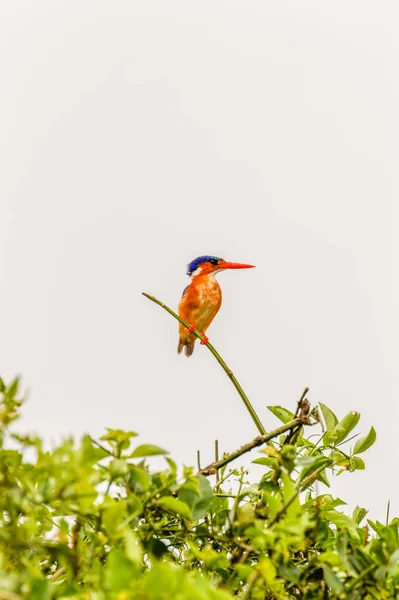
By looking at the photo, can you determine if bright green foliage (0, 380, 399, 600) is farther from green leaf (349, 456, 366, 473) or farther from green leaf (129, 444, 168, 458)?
green leaf (349, 456, 366, 473)

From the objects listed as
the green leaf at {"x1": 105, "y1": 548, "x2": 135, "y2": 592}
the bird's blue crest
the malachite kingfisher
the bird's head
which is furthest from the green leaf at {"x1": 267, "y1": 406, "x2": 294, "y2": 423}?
the bird's blue crest

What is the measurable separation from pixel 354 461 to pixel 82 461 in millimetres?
795

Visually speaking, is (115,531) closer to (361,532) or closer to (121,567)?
(121,567)

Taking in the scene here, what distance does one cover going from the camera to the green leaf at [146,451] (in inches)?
36.8

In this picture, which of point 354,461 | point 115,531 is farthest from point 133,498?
point 354,461

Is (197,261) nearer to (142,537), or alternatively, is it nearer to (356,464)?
(356,464)

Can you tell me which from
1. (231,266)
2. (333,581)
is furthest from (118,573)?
(231,266)

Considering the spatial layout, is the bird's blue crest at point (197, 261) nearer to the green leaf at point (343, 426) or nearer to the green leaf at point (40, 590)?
the green leaf at point (343, 426)

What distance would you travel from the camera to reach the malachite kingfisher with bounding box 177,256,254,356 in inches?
210

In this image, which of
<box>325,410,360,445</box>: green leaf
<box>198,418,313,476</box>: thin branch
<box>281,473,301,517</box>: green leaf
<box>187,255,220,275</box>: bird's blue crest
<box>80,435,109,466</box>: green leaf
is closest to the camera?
<box>80,435,109,466</box>: green leaf

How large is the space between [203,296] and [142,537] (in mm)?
4298

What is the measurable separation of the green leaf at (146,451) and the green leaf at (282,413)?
0.64 meters

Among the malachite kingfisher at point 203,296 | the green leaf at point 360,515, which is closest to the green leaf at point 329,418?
the green leaf at point 360,515

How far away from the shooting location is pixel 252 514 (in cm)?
111
